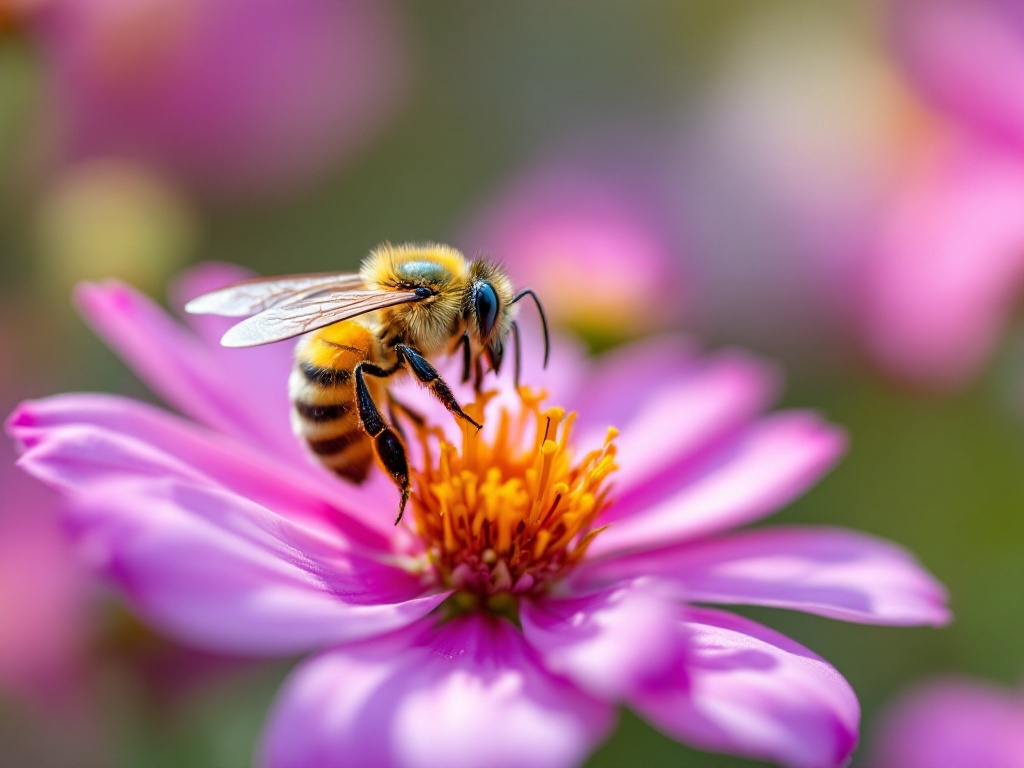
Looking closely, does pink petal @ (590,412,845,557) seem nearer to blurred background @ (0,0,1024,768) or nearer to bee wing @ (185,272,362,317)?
blurred background @ (0,0,1024,768)

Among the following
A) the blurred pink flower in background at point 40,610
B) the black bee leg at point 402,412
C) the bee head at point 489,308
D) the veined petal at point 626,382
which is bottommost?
the blurred pink flower in background at point 40,610

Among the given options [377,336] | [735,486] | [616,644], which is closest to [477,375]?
[377,336]

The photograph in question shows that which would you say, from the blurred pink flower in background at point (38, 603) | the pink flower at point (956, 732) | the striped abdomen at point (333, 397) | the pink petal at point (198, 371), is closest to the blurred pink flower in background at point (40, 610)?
the blurred pink flower in background at point (38, 603)

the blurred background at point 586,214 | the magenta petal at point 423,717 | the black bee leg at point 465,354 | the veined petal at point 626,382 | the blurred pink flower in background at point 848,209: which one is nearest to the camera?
the magenta petal at point 423,717

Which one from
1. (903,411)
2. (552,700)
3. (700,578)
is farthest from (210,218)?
(552,700)

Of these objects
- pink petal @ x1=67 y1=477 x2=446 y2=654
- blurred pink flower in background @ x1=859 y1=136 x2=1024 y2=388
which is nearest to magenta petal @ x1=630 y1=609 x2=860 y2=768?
pink petal @ x1=67 y1=477 x2=446 y2=654

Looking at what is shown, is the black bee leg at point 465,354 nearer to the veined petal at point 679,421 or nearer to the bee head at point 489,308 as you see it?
the bee head at point 489,308
